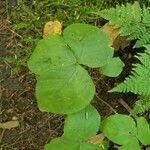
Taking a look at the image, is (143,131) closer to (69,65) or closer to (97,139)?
(97,139)

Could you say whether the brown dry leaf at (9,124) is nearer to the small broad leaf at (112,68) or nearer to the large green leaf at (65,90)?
the large green leaf at (65,90)

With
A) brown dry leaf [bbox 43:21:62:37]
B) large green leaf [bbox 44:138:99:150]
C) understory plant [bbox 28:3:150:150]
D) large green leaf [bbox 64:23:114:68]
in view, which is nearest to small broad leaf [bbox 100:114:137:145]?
understory plant [bbox 28:3:150:150]

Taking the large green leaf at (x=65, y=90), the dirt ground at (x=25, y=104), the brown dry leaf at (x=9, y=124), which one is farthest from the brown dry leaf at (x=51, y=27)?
the brown dry leaf at (x=9, y=124)

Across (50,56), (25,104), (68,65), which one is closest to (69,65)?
(68,65)

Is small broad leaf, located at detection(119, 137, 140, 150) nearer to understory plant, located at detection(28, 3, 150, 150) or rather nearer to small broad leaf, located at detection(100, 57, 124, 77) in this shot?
understory plant, located at detection(28, 3, 150, 150)

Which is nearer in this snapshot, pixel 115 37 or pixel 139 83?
pixel 139 83

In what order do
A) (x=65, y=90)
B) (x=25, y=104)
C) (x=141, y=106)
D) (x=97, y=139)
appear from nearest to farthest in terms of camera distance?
(x=65, y=90) < (x=141, y=106) < (x=97, y=139) < (x=25, y=104)

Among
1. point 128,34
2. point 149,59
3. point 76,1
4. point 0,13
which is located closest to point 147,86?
point 149,59
